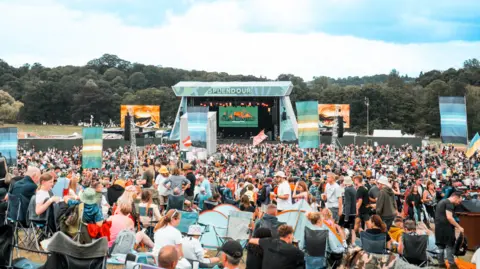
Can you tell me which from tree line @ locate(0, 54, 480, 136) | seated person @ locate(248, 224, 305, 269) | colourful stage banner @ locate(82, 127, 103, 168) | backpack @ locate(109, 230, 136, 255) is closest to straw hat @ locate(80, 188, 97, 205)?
backpack @ locate(109, 230, 136, 255)

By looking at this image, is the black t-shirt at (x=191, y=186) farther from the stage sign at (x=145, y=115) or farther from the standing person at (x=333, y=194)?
the stage sign at (x=145, y=115)

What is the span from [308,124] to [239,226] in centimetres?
938

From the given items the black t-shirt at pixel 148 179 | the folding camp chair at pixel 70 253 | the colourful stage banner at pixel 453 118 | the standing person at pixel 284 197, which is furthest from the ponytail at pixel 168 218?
the colourful stage banner at pixel 453 118

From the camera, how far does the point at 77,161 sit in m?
31.8

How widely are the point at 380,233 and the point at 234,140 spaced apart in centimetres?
4413

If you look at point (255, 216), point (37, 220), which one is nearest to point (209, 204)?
point (255, 216)

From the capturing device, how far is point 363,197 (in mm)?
9695

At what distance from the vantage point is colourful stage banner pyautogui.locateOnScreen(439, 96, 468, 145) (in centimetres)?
1358

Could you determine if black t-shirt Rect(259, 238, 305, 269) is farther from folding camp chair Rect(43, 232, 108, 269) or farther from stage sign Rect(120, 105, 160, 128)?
stage sign Rect(120, 105, 160, 128)

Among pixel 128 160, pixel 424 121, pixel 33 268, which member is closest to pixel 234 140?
pixel 128 160

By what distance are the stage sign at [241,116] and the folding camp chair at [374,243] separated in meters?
43.0

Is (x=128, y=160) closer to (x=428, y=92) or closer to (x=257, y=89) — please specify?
(x=257, y=89)

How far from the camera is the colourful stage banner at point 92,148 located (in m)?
16.9

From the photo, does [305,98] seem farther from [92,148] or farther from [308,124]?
[92,148]
